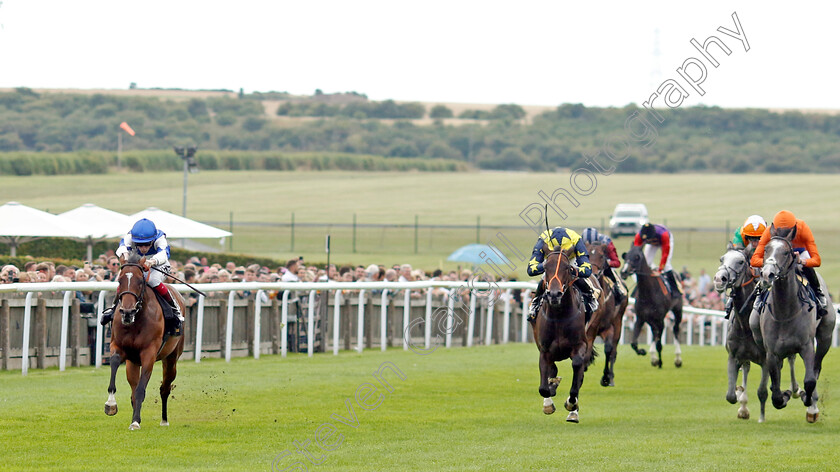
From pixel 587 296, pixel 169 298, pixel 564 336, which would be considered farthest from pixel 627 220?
pixel 169 298

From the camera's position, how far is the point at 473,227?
44.3 meters

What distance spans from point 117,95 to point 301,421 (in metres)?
93.2

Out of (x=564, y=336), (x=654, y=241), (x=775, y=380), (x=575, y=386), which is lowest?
(x=575, y=386)

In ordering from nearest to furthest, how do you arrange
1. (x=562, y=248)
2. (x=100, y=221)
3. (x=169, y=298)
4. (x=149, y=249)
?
(x=149, y=249) → (x=169, y=298) → (x=562, y=248) → (x=100, y=221)

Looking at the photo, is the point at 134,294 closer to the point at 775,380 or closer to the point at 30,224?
the point at 775,380

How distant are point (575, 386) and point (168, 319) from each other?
3260 millimetres

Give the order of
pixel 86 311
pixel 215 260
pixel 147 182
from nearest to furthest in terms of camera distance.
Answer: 1. pixel 86 311
2. pixel 215 260
3. pixel 147 182

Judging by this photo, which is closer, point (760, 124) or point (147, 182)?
point (147, 182)

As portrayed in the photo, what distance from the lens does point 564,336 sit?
9.85 meters

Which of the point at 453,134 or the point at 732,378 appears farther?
the point at 453,134

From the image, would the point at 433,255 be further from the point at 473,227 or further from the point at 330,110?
the point at 330,110

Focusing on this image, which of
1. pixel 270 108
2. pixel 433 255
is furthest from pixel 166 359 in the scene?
pixel 270 108

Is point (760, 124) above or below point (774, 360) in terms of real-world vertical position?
above

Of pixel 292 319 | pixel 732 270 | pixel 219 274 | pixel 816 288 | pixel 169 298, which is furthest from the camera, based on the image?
pixel 292 319
